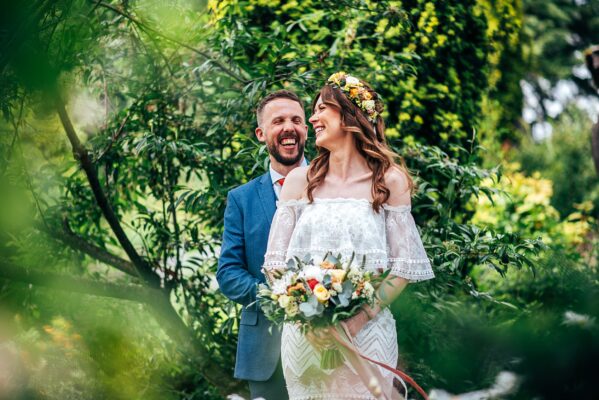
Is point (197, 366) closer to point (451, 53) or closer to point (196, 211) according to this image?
point (196, 211)

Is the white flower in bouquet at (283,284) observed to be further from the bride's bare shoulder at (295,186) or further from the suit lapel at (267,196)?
the suit lapel at (267,196)

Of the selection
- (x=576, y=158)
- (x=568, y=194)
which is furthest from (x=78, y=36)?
(x=576, y=158)

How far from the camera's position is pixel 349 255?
2.96 metres

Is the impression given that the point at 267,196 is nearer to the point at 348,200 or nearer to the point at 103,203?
the point at 348,200

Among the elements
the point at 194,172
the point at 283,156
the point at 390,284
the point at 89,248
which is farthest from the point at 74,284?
the point at 390,284

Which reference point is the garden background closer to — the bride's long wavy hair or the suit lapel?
the suit lapel

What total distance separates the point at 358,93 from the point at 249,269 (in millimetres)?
993

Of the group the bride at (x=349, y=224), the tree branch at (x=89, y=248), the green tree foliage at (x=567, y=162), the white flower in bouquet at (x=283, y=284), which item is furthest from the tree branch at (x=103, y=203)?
the green tree foliage at (x=567, y=162)

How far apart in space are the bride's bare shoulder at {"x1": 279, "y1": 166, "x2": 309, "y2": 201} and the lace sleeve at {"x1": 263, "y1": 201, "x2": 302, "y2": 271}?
30 mm

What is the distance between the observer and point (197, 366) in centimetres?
519

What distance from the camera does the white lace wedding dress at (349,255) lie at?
9.75ft

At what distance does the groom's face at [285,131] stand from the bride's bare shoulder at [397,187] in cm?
69

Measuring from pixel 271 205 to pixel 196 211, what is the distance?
1.44 meters

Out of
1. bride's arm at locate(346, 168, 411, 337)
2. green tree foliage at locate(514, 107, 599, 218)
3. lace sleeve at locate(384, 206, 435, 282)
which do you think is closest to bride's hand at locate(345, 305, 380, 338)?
bride's arm at locate(346, 168, 411, 337)
